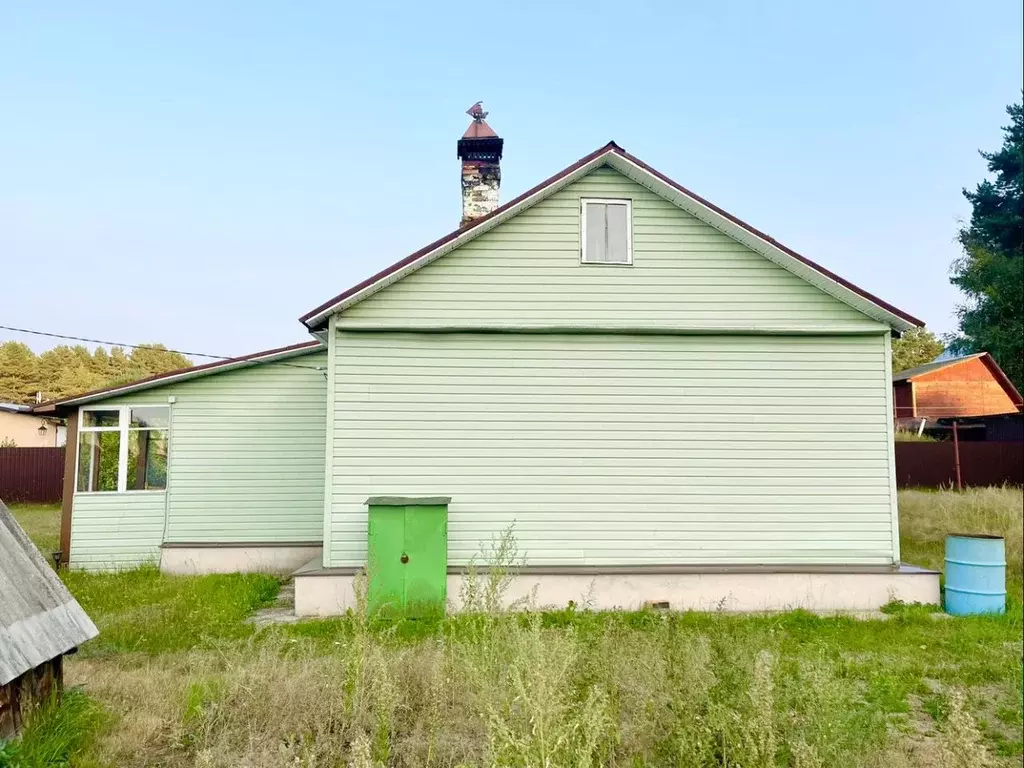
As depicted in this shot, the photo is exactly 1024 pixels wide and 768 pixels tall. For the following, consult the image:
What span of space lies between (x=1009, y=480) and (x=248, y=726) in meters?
23.5

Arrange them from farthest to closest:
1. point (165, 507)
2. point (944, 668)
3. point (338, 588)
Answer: point (165, 507)
point (338, 588)
point (944, 668)

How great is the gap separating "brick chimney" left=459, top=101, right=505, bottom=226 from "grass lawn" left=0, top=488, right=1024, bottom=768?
790 cm

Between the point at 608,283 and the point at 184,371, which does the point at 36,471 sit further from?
the point at 608,283

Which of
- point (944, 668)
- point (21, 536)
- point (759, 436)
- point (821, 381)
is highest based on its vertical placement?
point (821, 381)

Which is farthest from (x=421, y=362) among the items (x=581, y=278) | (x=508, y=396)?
(x=581, y=278)

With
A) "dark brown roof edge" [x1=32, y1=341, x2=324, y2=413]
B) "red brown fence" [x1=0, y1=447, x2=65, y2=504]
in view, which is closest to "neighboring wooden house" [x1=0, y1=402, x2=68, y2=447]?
"red brown fence" [x1=0, y1=447, x2=65, y2=504]

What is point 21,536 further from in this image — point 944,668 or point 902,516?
point 902,516

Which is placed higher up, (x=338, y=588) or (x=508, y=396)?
(x=508, y=396)

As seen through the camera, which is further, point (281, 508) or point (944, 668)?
point (281, 508)

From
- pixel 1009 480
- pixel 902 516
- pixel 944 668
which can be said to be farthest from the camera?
pixel 1009 480

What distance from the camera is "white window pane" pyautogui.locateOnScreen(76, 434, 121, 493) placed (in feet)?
37.0

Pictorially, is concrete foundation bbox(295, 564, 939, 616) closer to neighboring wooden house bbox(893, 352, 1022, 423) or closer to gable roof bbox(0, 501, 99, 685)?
gable roof bbox(0, 501, 99, 685)

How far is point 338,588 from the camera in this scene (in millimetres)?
8227

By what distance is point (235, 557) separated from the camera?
11.0 meters
